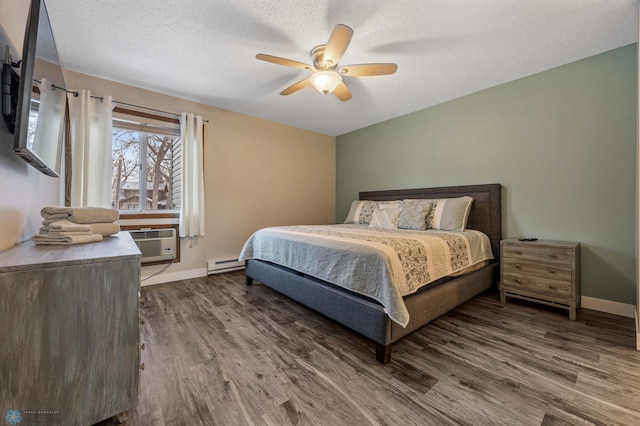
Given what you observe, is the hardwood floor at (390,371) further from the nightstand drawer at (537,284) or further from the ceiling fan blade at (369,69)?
the ceiling fan blade at (369,69)

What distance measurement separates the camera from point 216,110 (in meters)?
3.65

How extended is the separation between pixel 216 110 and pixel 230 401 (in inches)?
140

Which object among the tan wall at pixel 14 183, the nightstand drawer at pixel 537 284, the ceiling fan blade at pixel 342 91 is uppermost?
the ceiling fan blade at pixel 342 91

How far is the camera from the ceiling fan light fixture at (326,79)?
2.14m

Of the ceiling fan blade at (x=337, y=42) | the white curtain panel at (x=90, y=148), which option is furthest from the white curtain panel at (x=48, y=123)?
the ceiling fan blade at (x=337, y=42)

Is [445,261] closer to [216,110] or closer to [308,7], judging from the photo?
[308,7]

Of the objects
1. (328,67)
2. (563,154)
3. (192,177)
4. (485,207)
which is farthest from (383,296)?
(192,177)

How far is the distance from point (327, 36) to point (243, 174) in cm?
238

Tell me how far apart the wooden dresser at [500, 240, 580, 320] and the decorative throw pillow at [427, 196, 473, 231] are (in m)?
0.48

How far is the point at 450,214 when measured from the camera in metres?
2.96

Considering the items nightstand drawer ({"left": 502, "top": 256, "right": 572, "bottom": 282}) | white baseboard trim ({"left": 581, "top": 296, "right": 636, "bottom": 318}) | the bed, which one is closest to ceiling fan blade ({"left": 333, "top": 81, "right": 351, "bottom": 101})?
the bed

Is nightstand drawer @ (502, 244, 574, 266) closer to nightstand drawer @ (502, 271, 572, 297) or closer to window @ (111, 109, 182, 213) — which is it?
nightstand drawer @ (502, 271, 572, 297)

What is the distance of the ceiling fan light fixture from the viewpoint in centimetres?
214

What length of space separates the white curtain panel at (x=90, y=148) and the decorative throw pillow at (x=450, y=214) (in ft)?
12.3
